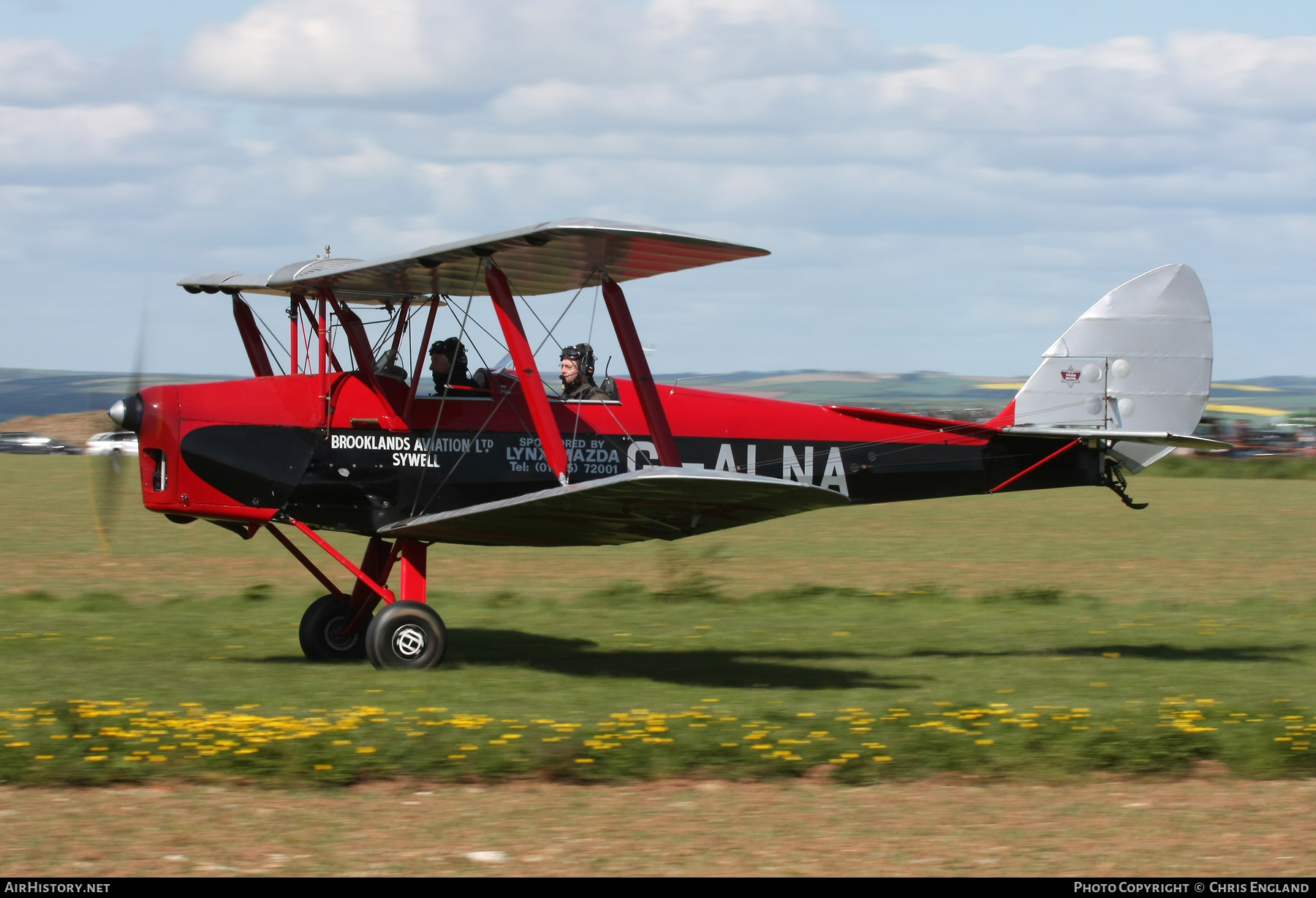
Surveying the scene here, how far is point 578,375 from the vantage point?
10.9 meters

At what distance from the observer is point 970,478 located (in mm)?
12047

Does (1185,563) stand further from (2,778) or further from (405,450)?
(2,778)

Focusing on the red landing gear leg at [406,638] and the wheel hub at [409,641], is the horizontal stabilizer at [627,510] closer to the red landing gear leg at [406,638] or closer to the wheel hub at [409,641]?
the red landing gear leg at [406,638]

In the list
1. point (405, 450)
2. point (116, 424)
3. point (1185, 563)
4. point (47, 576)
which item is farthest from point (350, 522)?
point (1185, 563)

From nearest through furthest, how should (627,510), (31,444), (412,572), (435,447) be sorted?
(627,510)
(412,572)
(435,447)
(31,444)

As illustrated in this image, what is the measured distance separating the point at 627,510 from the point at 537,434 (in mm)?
1692

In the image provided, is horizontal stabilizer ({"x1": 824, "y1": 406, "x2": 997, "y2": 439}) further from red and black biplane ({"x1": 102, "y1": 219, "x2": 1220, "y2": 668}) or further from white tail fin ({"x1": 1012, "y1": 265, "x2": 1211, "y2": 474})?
white tail fin ({"x1": 1012, "y1": 265, "x2": 1211, "y2": 474})

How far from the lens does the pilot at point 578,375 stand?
10883 millimetres

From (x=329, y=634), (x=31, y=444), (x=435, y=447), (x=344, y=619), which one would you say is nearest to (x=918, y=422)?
(x=435, y=447)

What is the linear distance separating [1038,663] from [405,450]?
5.21 m

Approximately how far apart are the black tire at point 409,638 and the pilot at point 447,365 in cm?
178

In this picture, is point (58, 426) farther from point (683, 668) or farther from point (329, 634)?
point (683, 668)

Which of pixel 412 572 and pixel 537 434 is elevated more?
pixel 537 434

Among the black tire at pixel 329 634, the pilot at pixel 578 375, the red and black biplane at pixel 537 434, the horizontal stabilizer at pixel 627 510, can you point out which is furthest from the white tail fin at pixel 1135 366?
the black tire at pixel 329 634
